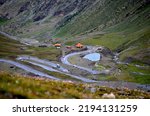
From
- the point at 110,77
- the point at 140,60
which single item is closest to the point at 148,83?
the point at 110,77

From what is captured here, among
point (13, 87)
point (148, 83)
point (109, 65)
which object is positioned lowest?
point (13, 87)

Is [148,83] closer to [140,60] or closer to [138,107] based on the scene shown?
[140,60]

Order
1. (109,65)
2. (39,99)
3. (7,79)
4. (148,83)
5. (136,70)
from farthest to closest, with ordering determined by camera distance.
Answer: (109,65) → (136,70) → (148,83) → (7,79) → (39,99)

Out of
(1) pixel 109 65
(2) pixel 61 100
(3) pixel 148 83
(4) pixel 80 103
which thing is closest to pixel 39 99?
(2) pixel 61 100

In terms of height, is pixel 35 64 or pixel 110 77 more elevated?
pixel 35 64

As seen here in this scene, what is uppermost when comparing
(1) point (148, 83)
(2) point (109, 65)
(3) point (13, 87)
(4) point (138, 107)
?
(2) point (109, 65)

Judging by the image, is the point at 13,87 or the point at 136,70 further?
the point at 136,70

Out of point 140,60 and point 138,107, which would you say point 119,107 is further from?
point 140,60

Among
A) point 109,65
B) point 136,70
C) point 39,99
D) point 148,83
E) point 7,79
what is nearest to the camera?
point 39,99

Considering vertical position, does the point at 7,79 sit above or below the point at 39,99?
above
